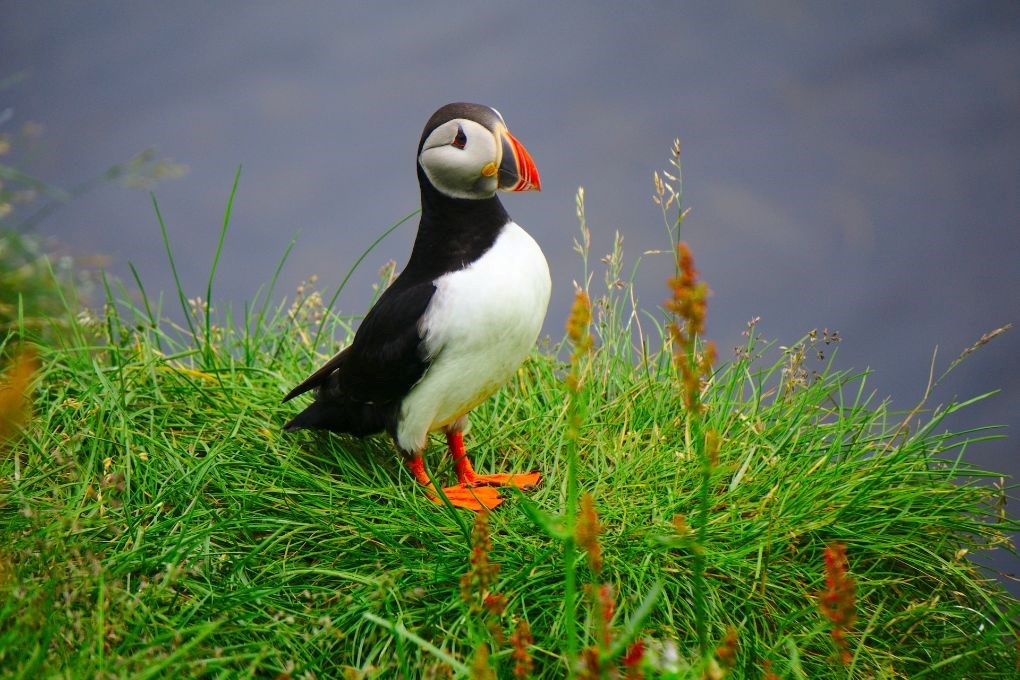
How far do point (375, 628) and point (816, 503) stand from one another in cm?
169

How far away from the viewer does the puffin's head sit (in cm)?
318

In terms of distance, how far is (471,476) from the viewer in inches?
152

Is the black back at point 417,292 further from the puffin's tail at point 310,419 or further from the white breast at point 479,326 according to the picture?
the puffin's tail at point 310,419

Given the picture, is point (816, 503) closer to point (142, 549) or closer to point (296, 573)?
point (296, 573)

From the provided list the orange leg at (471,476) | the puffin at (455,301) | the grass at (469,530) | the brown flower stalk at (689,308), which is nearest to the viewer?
the brown flower stalk at (689,308)

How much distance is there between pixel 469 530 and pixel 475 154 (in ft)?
4.35

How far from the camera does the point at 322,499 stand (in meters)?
3.50

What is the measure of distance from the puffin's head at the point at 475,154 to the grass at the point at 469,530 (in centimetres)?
96

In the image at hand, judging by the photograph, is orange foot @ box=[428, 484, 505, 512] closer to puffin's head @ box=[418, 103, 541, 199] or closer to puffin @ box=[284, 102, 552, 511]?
puffin @ box=[284, 102, 552, 511]

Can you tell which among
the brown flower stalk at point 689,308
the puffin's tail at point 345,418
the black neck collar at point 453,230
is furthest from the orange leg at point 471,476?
the brown flower stalk at point 689,308

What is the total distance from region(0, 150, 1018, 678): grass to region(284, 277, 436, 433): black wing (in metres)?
0.19

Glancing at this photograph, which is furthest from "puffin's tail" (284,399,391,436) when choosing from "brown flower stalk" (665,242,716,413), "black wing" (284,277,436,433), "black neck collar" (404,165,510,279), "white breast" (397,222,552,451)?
"brown flower stalk" (665,242,716,413)

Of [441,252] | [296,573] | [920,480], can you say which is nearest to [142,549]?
[296,573]

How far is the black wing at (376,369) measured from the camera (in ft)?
11.0
